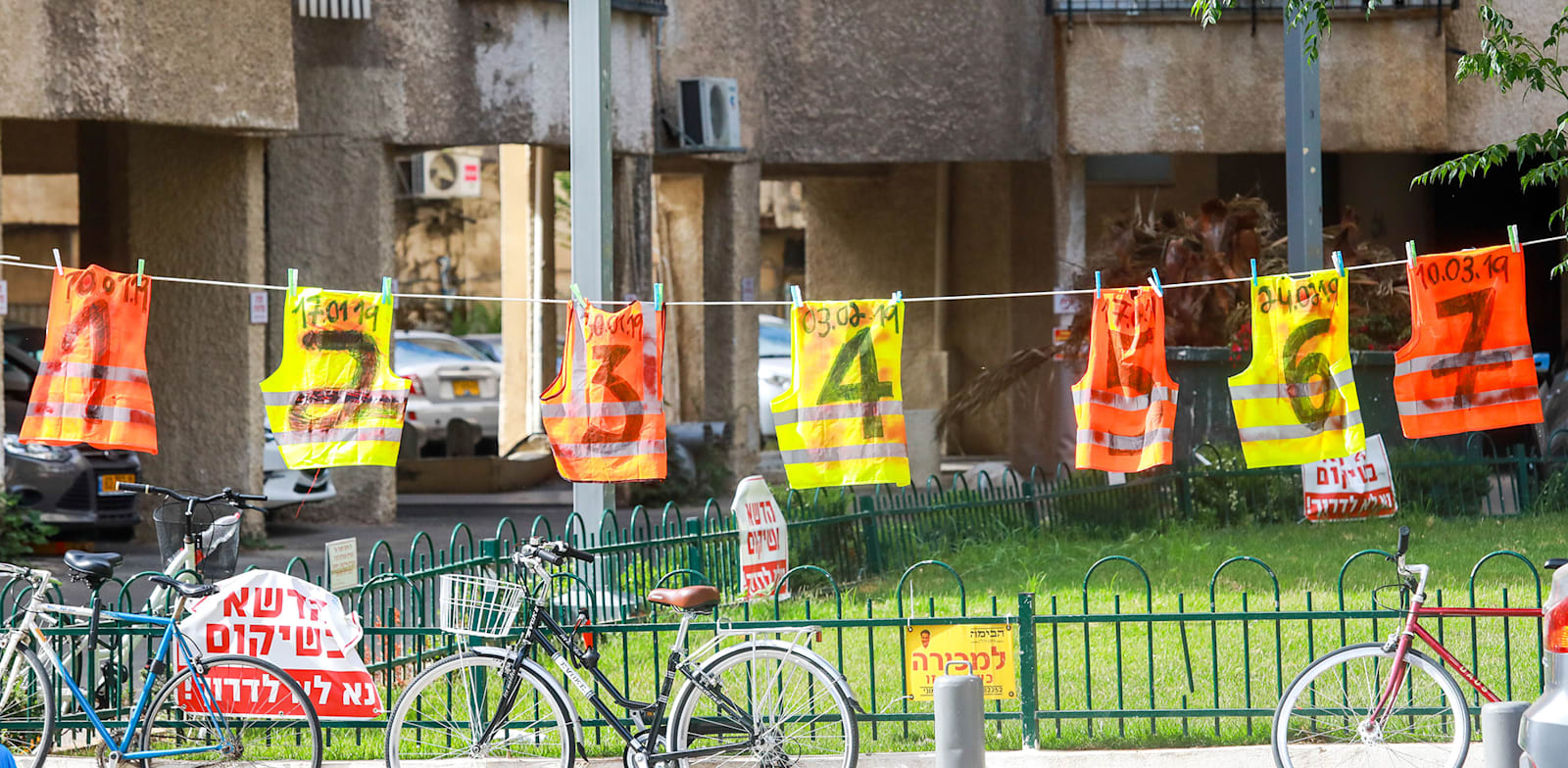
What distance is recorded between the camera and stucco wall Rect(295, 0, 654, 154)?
16.2 meters

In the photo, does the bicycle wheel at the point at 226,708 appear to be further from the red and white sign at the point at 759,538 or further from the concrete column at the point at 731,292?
→ the concrete column at the point at 731,292

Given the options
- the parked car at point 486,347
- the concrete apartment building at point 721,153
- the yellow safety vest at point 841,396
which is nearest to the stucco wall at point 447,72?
the concrete apartment building at point 721,153

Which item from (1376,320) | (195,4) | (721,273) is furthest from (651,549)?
(721,273)

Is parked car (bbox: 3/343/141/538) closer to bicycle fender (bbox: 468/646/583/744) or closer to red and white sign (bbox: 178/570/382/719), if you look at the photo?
red and white sign (bbox: 178/570/382/719)

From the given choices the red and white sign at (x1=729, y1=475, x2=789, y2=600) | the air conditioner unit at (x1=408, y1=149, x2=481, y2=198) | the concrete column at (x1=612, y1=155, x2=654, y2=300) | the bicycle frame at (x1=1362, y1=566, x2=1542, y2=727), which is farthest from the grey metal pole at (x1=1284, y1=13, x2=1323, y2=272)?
the air conditioner unit at (x1=408, y1=149, x2=481, y2=198)

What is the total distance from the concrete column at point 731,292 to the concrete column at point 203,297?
5.55 metres

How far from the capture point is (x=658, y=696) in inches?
268

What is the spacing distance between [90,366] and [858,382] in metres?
3.55

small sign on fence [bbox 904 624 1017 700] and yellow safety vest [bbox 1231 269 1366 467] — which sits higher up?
yellow safety vest [bbox 1231 269 1366 467]

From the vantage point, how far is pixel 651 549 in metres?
9.42

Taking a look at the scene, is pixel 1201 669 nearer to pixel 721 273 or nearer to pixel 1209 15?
pixel 1209 15

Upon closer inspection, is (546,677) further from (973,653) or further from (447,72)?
(447,72)

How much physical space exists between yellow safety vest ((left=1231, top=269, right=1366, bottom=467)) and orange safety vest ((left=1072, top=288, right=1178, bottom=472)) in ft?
1.23

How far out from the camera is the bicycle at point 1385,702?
652cm
